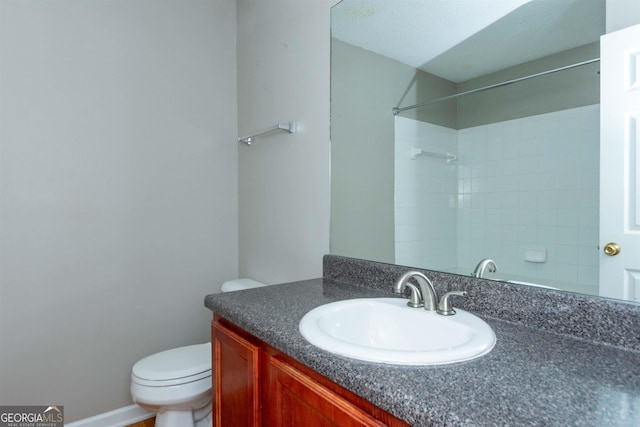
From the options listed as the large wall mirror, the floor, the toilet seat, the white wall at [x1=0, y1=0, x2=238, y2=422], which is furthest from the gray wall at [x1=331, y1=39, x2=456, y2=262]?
the floor

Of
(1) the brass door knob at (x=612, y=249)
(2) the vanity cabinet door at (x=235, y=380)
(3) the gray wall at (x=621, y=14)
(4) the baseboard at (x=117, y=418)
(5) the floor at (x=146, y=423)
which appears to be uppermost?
(3) the gray wall at (x=621, y=14)

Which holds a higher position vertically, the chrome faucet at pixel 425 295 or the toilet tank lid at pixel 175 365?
the chrome faucet at pixel 425 295

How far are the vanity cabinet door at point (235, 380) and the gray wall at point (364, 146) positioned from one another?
0.61 m

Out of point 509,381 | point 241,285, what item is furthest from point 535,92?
point 241,285

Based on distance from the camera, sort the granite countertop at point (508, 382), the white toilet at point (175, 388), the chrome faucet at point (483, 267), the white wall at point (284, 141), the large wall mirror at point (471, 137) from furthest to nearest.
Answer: the white wall at point (284, 141), the white toilet at point (175, 388), the chrome faucet at point (483, 267), the large wall mirror at point (471, 137), the granite countertop at point (508, 382)

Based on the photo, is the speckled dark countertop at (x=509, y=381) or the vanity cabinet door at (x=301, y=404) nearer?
the speckled dark countertop at (x=509, y=381)

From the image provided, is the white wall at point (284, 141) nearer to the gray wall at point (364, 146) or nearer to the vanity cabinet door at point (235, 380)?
the gray wall at point (364, 146)

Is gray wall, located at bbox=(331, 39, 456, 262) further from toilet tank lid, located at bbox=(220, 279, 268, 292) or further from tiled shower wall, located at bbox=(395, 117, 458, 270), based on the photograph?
toilet tank lid, located at bbox=(220, 279, 268, 292)

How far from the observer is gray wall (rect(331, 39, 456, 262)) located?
1.40m

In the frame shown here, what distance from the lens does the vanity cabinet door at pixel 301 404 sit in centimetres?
66

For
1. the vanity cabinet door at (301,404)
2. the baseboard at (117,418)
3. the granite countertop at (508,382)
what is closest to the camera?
the granite countertop at (508,382)

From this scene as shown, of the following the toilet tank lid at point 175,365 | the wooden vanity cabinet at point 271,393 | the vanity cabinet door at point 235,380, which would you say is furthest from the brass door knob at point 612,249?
the toilet tank lid at point 175,365

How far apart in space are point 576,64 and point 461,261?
1.96 ft

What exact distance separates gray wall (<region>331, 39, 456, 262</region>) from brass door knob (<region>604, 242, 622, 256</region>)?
0.65 m
